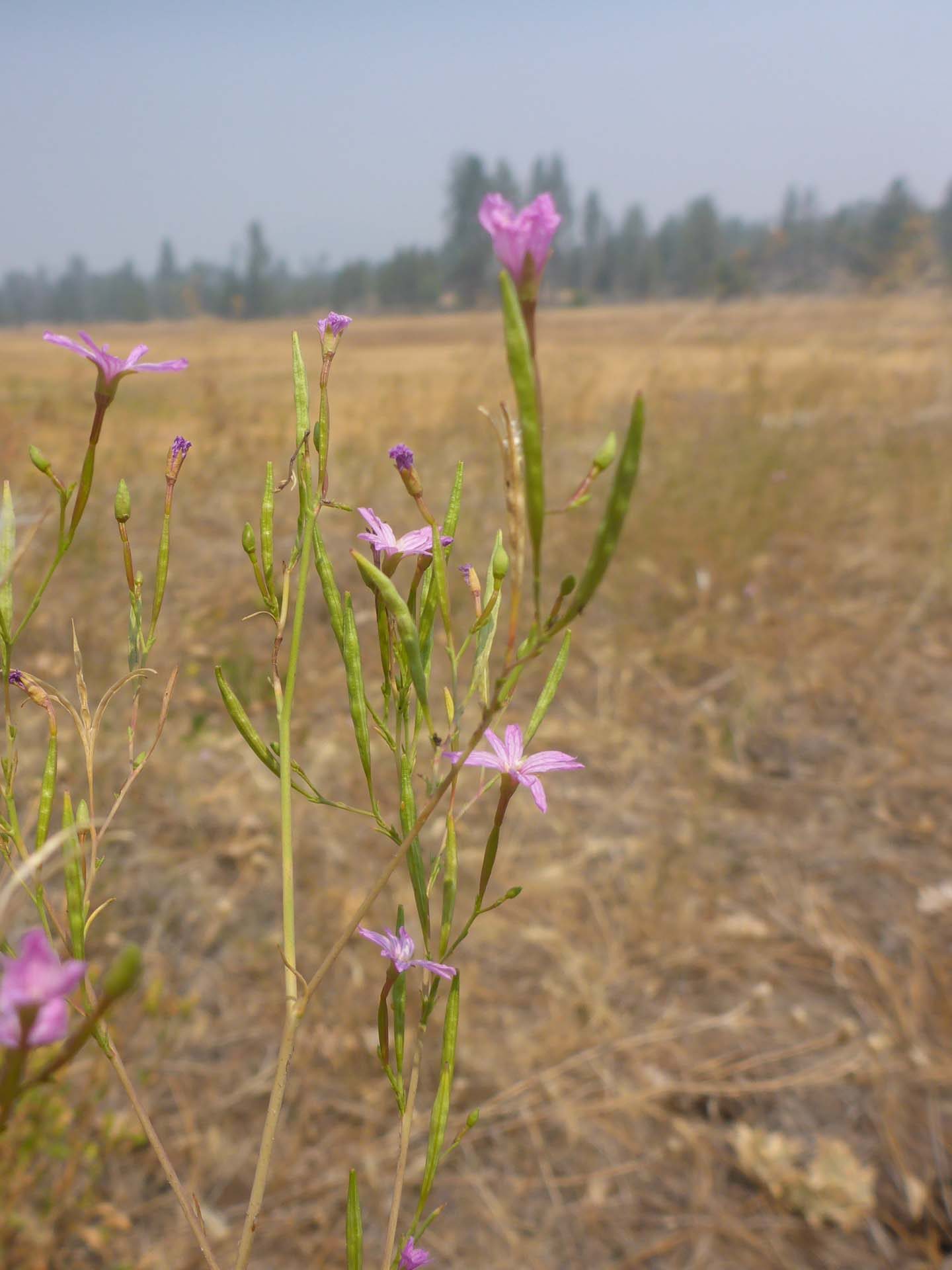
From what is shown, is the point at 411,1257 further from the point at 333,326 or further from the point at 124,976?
the point at 333,326

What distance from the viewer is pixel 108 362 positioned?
41 centimetres

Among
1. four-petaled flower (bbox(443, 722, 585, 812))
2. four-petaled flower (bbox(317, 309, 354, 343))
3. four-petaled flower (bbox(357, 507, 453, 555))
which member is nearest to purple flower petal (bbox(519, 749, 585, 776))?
four-petaled flower (bbox(443, 722, 585, 812))

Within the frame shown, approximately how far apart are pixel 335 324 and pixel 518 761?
22 centimetres

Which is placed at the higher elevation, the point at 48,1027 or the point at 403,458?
the point at 403,458

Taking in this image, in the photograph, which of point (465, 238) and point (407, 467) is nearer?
point (407, 467)

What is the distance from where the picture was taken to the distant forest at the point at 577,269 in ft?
15.6

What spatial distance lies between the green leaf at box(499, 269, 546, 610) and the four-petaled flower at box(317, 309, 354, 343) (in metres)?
0.14

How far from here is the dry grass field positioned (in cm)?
147

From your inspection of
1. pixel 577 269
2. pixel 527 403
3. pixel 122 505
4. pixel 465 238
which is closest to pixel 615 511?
pixel 527 403

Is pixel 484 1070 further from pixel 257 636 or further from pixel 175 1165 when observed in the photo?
pixel 257 636

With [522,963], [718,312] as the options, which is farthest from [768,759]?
[718,312]

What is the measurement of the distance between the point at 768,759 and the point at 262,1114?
65.6 inches

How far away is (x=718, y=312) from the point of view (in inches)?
189

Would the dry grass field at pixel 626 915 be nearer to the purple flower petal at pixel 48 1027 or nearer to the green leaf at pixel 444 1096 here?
the green leaf at pixel 444 1096
